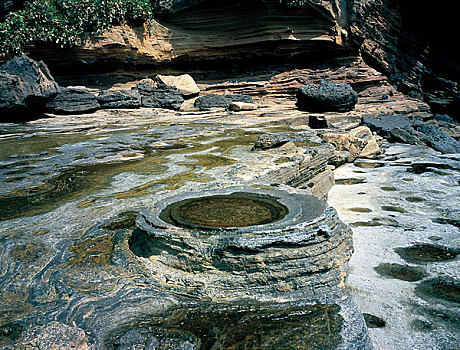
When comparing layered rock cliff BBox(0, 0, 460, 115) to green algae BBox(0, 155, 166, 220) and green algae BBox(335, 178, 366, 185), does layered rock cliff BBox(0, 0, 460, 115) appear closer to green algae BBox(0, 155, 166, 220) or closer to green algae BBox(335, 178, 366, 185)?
green algae BBox(335, 178, 366, 185)

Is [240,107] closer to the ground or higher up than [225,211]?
closer to the ground

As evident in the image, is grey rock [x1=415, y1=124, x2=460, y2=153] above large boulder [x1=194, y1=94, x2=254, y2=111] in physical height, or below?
below

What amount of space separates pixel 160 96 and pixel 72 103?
2233mm

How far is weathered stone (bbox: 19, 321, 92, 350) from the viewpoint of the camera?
4.38 feet

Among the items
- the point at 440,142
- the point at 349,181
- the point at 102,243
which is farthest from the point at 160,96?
the point at 102,243

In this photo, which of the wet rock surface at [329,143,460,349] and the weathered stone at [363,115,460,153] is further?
the weathered stone at [363,115,460,153]

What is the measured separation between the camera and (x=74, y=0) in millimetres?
10555

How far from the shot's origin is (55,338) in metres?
1.37

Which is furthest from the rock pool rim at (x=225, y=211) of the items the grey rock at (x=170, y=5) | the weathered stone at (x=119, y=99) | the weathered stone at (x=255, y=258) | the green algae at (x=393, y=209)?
the grey rock at (x=170, y=5)

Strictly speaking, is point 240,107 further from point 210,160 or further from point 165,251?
point 165,251

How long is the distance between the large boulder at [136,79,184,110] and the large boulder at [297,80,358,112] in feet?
11.2

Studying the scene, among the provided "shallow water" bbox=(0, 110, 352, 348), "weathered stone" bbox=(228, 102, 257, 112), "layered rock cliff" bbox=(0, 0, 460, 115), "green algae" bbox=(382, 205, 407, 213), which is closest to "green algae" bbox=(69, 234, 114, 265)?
"shallow water" bbox=(0, 110, 352, 348)

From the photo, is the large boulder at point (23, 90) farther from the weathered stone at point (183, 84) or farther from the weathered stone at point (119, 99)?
the weathered stone at point (183, 84)

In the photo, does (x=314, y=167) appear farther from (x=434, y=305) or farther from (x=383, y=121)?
(x=383, y=121)
